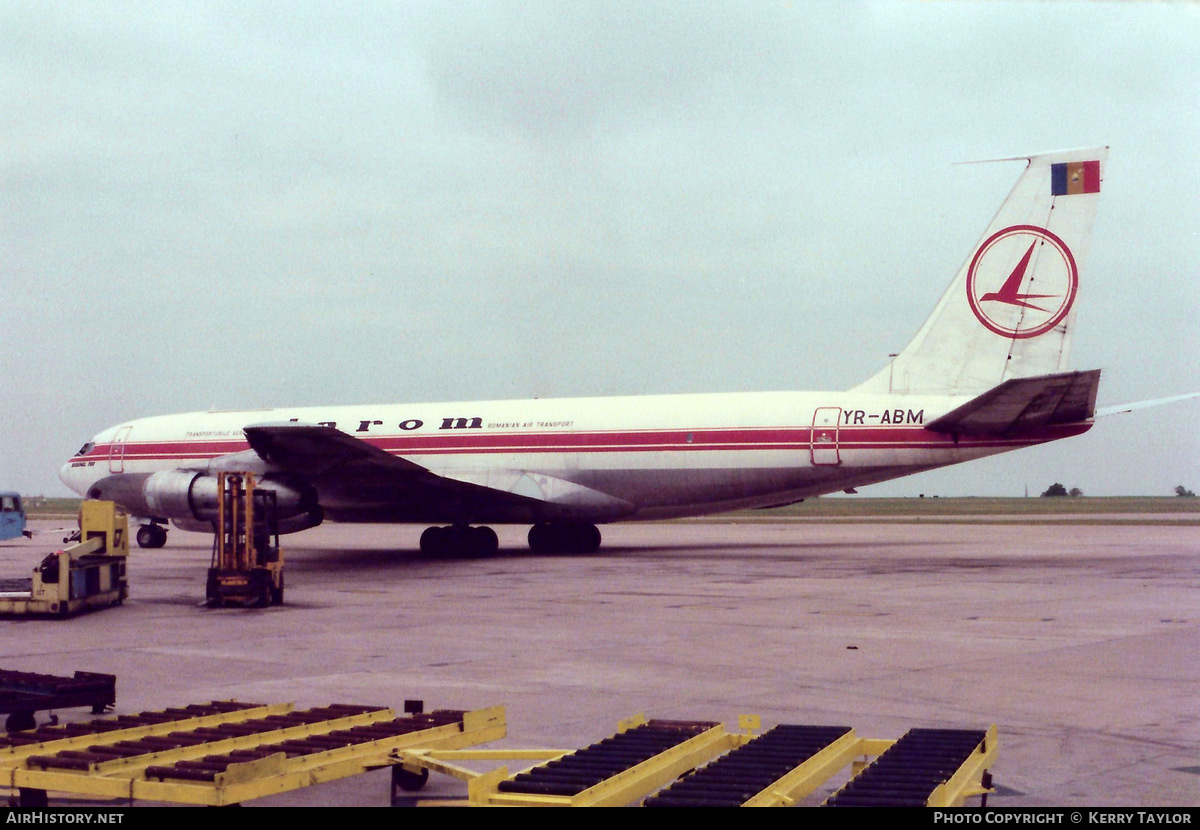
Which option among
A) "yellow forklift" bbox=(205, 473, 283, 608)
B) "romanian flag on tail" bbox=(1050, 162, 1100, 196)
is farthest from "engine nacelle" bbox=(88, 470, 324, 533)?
"romanian flag on tail" bbox=(1050, 162, 1100, 196)

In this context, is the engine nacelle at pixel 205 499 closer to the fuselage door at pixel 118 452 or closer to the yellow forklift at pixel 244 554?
the yellow forklift at pixel 244 554

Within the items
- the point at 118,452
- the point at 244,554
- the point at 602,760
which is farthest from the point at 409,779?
→ the point at 118,452

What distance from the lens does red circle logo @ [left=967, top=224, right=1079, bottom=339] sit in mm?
23203

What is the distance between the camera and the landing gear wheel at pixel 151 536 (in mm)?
33875

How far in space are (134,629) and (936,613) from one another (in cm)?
994

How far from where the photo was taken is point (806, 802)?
20.0 feet

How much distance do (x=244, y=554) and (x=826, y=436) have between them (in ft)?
39.3

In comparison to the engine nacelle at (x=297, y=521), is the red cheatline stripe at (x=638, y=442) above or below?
above

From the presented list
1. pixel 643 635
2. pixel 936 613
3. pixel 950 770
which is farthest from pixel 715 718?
pixel 936 613

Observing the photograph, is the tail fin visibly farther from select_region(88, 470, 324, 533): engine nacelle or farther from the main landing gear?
select_region(88, 470, 324, 533): engine nacelle

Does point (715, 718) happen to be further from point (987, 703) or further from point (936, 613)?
point (936, 613)

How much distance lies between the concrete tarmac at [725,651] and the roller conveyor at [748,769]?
3.35 ft

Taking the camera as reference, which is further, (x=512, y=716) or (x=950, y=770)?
(x=512, y=716)

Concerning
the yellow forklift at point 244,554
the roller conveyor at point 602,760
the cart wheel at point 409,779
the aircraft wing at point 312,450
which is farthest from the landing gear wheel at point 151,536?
the roller conveyor at point 602,760
